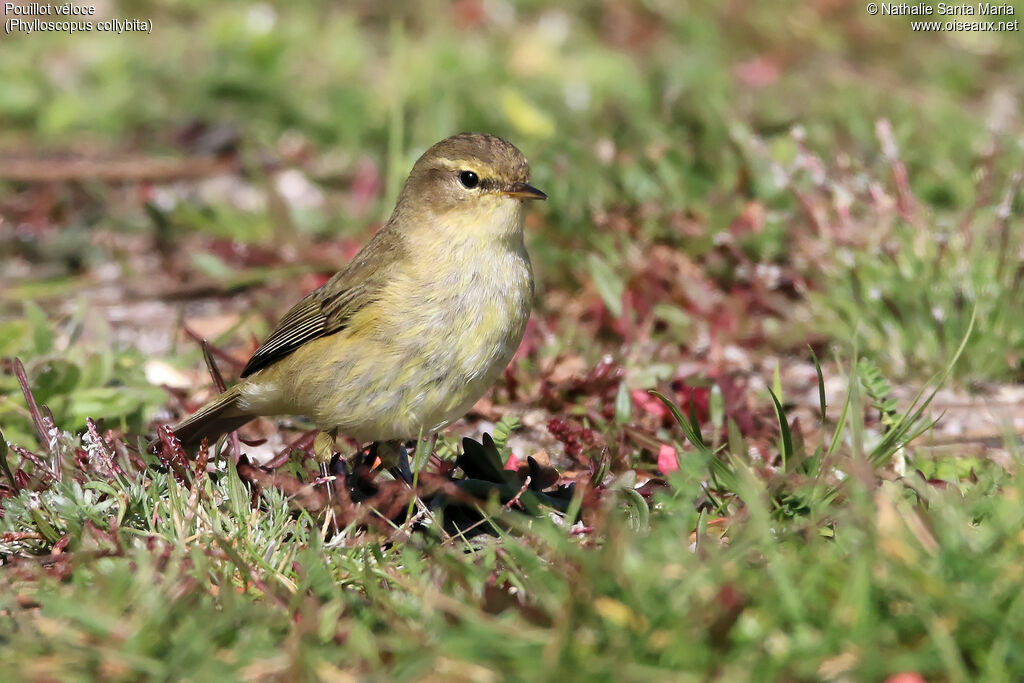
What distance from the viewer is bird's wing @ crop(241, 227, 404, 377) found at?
488 cm

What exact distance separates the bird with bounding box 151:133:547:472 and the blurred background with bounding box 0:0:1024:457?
26.5 inches

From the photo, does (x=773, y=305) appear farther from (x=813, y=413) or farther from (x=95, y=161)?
(x=95, y=161)

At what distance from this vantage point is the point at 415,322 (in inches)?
181

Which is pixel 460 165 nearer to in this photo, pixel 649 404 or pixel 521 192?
pixel 521 192

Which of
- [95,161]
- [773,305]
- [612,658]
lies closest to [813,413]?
[773,305]

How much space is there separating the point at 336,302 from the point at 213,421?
746mm

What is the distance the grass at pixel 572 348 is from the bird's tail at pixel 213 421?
26 cm

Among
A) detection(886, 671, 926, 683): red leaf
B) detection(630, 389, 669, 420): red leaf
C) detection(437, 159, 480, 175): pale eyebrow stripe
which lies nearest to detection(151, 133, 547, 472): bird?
detection(437, 159, 480, 175): pale eyebrow stripe

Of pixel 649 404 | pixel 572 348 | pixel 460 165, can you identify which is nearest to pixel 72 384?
pixel 460 165

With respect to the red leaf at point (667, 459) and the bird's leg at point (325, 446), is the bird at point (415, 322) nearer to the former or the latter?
the bird's leg at point (325, 446)

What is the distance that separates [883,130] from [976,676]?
330cm

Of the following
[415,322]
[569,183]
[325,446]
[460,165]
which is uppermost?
[460,165]

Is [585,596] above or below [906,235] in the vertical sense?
below

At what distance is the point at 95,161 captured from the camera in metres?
8.43
